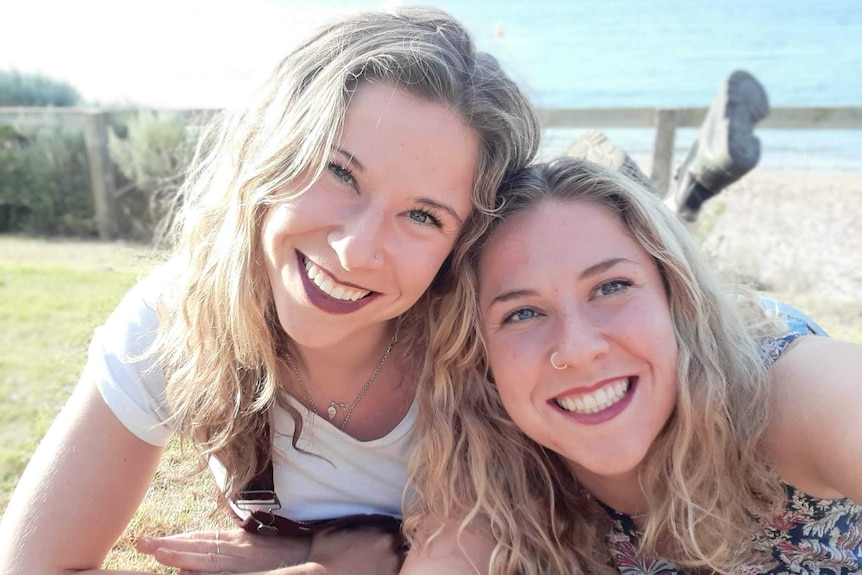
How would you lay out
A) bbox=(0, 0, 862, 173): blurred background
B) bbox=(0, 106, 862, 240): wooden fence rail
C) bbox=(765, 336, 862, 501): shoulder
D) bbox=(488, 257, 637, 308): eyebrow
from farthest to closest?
bbox=(0, 0, 862, 173): blurred background < bbox=(0, 106, 862, 240): wooden fence rail < bbox=(488, 257, 637, 308): eyebrow < bbox=(765, 336, 862, 501): shoulder

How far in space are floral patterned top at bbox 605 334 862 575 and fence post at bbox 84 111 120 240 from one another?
317 inches

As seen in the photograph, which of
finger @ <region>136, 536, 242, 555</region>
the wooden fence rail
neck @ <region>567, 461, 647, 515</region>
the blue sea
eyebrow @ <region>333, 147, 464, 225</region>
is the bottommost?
finger @ <region>136, 536, 242, 555</region>

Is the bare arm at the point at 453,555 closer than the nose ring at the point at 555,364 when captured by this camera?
No

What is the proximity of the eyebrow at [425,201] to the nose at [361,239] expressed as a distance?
0.34ft

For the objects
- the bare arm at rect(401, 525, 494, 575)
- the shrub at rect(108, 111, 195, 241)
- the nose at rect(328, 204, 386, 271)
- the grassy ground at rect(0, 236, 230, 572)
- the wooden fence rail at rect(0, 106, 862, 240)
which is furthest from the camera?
the shrub at rect(108, 111, 195, 241)

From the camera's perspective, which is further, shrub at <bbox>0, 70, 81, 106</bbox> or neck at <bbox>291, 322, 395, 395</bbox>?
shrub at <bbox>0, 70, 81, 106</bbox>

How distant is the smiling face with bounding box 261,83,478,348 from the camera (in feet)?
5.97

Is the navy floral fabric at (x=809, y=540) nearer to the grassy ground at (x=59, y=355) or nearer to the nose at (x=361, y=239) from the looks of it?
the nose at (x=361, y=239)

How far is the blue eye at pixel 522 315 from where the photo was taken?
1969mm

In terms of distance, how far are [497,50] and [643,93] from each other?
2518cm

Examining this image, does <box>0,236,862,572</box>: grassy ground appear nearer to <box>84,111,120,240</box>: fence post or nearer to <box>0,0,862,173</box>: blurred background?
<box>84,111,120,240</box>: fence post

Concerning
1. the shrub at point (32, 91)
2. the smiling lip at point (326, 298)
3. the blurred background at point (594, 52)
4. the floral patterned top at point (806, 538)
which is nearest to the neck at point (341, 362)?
the smiling lip at point (326, 298)

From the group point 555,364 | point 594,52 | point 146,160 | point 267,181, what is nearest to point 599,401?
point 555,364

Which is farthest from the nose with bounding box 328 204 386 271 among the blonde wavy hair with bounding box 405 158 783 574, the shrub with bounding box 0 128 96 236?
the shrub with bounding box 0 128 96 236
